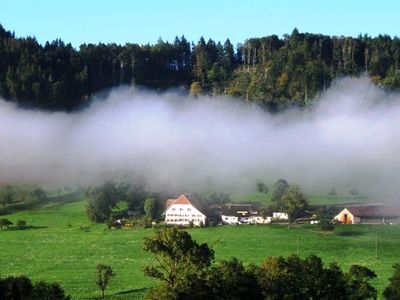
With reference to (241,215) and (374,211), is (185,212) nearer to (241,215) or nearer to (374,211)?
(241,215)

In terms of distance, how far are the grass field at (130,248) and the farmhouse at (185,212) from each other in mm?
5306

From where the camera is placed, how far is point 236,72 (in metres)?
191

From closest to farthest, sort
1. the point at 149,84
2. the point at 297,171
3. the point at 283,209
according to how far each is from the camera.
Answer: the point at 283,209, the point at 297,171, the point at 149,84

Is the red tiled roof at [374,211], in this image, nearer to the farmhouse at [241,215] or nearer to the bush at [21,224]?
the farmhouse at [241,215]

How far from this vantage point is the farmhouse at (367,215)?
83125 millimetres

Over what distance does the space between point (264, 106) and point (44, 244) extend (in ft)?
295

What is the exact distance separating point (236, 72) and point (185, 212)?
107 meters

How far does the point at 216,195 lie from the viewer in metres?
96.4

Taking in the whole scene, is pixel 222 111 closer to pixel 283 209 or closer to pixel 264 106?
pixel 264 106

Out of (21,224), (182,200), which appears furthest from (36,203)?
(182,200)

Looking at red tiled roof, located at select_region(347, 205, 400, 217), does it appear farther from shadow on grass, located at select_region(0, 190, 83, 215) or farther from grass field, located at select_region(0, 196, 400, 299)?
shadow on grass, located at select_region(0, 190, 83, 215)

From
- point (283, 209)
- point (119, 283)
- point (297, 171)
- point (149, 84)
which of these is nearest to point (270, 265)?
point (119, 283)

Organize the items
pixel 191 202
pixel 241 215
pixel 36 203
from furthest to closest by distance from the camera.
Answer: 1. pixel 36 203
2. pixel 191 202
3. pixel 241 215

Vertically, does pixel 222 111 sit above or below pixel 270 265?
above
